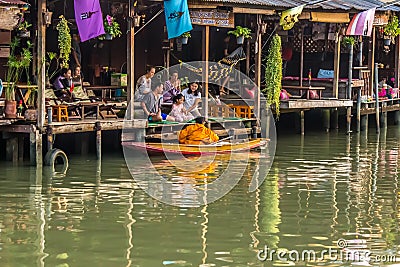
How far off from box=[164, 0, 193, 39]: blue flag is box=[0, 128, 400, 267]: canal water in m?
2.79

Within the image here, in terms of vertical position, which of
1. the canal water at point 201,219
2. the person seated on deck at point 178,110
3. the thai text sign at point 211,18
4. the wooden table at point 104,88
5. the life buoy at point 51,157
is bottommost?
the canal water at point 201,219

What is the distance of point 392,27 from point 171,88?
7788mm

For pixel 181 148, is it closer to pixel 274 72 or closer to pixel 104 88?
pixel 104 88

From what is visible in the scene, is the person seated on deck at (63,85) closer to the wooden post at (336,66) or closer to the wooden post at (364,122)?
the wooden post at (336,66)

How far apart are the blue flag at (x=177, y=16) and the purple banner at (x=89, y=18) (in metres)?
1.54

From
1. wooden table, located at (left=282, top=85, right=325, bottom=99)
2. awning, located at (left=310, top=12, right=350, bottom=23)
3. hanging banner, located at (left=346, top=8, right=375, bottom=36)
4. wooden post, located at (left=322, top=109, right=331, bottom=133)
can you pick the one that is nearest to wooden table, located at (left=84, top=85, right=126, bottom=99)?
wooden table, located at (left=282, top=85, right=325, bottom=99)

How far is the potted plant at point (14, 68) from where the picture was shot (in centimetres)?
1672

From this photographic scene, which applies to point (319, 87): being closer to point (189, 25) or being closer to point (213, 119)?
point (213, 119)

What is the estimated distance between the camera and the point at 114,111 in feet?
63.6

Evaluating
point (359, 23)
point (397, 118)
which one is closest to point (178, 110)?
point (359, 23)

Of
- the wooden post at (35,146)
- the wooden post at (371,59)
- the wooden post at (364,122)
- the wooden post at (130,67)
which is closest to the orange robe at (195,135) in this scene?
the wooden post at (130,67)

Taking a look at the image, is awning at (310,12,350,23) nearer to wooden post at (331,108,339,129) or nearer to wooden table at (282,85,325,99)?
wooden table at (282,85,325,99)

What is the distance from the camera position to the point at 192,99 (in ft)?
67.1

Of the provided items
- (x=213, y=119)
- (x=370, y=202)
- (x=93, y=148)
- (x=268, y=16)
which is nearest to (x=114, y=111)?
(x=93, y=148)
